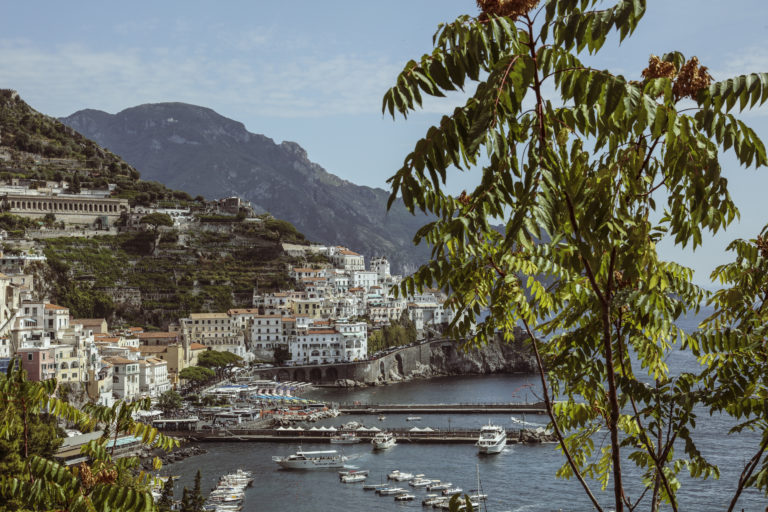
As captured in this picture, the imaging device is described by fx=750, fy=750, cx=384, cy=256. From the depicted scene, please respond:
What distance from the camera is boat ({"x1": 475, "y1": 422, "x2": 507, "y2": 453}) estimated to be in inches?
1603

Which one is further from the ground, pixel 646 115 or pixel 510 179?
pixel 646 115

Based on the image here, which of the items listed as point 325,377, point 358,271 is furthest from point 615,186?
point 358,271

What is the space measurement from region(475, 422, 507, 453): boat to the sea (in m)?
0.57

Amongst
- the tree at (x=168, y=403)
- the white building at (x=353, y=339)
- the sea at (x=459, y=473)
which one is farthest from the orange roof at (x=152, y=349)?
the white building at (x=353, y=339)

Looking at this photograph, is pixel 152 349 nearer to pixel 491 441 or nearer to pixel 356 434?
pixel 356 434

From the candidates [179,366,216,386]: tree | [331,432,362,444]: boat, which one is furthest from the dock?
[179,366,216,386]: tree

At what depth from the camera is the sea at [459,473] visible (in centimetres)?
3080

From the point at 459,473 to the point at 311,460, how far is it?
7.98m

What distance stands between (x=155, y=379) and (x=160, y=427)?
7.46 m

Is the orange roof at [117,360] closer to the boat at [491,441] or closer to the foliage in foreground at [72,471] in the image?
the boat at [491,441]

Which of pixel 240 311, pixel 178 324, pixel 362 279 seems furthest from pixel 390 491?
pixel 362 279

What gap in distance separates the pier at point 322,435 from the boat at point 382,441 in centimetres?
102

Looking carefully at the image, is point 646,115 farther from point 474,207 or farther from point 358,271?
point 358,271

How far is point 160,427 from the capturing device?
46938mm
